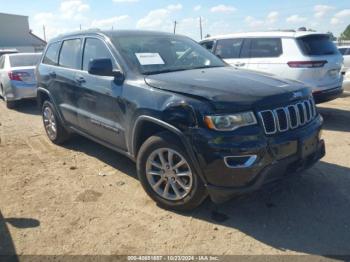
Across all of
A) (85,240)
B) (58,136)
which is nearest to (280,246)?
(85,240)

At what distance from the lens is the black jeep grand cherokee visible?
3264 mm

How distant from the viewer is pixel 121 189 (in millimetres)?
Result: 4461

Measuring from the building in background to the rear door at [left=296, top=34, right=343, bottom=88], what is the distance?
36.6 metres

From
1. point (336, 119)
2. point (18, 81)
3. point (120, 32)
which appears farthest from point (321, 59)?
point (18, 81)

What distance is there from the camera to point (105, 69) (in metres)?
4.08

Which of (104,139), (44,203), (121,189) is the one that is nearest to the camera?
(44,203)

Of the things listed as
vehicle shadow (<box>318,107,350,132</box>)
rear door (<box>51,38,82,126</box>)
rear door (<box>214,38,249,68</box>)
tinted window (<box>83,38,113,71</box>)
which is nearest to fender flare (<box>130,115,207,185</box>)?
tinted window (<box>83,38,113,71</box>)

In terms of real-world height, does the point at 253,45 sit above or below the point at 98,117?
above

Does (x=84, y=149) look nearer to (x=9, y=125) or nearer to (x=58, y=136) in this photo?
(x=58, y=136)

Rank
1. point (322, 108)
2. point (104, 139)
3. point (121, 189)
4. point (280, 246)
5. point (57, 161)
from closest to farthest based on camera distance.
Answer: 1. point (280, 246)
2. point (121, 189)
3. point (104, 139)
4. point (57, 161)
5. point (322, 108)

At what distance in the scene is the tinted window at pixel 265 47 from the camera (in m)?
7.68

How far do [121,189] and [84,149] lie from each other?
1.88m

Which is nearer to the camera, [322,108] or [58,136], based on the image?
[58,136]

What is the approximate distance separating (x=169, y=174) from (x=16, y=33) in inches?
1690
